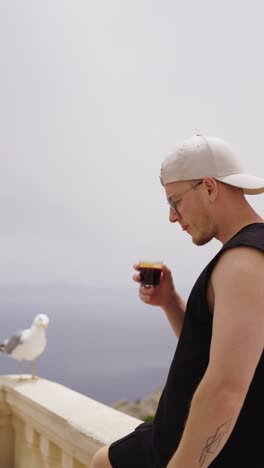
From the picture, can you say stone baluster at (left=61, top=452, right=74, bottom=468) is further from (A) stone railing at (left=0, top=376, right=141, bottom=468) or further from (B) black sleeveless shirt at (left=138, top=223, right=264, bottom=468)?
(B) black sleeveless shirt at (left=138, top=223, right=264, bottom=468)

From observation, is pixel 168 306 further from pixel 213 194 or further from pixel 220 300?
pixel 220 300

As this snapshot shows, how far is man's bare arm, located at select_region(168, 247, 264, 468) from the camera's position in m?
1.21

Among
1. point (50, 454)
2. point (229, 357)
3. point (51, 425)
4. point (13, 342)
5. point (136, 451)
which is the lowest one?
point (13, 342)

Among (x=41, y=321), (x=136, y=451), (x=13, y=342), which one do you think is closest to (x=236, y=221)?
(x=136, y=451)

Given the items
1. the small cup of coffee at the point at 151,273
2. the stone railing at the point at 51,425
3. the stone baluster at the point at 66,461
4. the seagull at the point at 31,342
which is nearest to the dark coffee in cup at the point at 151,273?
the small cup of coffee at the point at 151,273

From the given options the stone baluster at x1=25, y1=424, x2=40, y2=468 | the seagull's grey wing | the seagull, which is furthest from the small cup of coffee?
the seagull's grey wing

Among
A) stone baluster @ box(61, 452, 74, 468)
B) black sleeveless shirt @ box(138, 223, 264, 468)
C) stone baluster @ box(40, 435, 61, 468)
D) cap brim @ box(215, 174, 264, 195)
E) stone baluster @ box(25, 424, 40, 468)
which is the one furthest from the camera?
stone baluster @ box(25, 424, 40, 468)

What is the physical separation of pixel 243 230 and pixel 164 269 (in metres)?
0.72

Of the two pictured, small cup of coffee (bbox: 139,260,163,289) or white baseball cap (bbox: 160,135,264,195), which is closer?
white baseball cap (bbox: 160,135,264,195)

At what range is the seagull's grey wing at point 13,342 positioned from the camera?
5688 millimetres

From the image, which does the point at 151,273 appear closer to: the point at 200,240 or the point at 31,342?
the point at 200,240

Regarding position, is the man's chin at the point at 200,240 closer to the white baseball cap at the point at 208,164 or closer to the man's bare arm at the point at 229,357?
the white baseball cap at the point at 208,164

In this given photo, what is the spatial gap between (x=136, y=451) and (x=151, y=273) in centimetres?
64

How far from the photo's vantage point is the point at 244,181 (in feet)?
4.89
